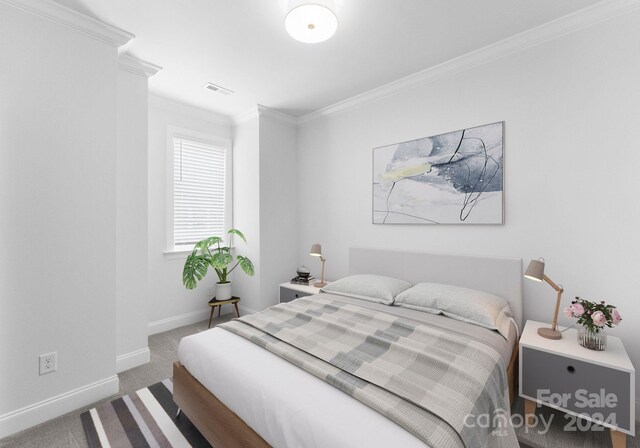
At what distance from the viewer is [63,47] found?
207 cm

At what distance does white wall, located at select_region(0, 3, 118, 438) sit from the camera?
1.87 m

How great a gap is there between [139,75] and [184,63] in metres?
0.44

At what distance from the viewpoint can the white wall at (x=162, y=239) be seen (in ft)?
11.4

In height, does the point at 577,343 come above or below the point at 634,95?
below

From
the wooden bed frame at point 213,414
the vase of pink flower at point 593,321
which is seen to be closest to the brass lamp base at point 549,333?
the vase of pink flower at point 593,321

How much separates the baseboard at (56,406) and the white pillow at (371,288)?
6.44 feet

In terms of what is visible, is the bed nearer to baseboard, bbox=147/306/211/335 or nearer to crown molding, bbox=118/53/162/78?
baseboard, bbox=147/306/211/335

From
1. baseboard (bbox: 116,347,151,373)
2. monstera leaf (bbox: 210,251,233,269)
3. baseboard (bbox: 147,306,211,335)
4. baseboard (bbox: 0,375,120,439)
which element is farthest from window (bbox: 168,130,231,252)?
baseboard (bbox: 0,375,120,439)

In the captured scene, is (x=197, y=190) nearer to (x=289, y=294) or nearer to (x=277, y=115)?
(x=277, y=115)

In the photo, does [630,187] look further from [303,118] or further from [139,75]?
[139,75]

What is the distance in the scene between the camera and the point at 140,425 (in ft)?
6.32

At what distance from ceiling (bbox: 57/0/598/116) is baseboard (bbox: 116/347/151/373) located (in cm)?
276

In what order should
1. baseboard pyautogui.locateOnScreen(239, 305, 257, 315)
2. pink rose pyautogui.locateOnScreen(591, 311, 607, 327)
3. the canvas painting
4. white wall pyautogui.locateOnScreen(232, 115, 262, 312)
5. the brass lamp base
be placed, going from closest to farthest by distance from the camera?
pink rose pyautogui.locateOnScreen(591, 311, 607, 327) → the brass lamp base → the canvas painting → white wall pyautogui.locateOnScreen(232, 115, 262, 312) → baseboard pyautogui.locateOnScreen(239, 305, 257, 315)

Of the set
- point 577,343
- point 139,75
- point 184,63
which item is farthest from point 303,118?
point 577,343
